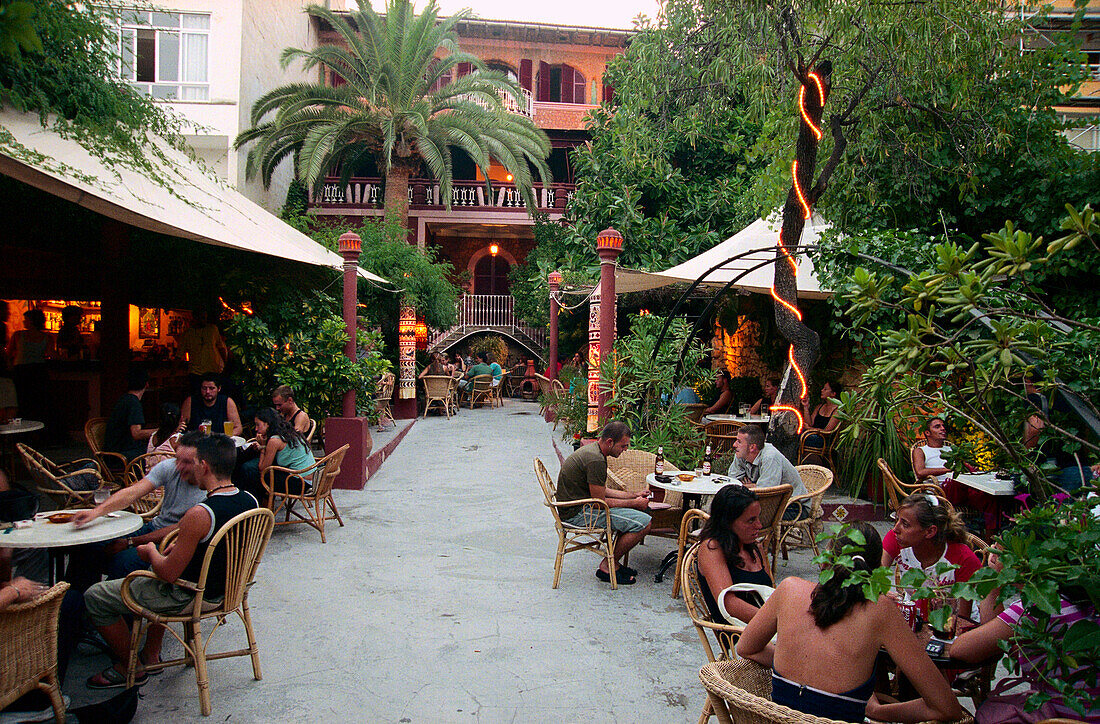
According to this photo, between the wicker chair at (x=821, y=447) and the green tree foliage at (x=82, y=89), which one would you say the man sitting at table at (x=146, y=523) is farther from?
the wicker chair at (x=821, y=447)

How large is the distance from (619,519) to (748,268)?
4310mm

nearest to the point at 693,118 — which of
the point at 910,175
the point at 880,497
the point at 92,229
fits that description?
the point at 910,175

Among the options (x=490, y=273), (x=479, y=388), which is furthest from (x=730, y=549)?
(x=490, y=273)

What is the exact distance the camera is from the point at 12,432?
6273mm

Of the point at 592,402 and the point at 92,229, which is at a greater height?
the point at 92,229

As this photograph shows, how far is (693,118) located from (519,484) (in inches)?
175

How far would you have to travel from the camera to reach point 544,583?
5098 millimetres

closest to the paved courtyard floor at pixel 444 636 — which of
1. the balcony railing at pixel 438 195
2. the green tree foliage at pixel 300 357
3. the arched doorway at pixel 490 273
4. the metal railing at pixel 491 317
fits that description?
the green tree foliage at pixel 300 357

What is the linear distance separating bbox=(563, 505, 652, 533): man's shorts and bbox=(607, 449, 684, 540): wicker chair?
21 cm

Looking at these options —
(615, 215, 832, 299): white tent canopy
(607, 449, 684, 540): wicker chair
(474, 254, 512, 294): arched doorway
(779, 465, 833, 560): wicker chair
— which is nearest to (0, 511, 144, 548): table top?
(607, 449, 684, 540): wicker chair

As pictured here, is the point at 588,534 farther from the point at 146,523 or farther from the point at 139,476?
the point at 139,476

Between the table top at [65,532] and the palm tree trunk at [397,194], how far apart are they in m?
12.6

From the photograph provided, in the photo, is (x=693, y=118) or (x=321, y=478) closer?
(x=321, y=478)

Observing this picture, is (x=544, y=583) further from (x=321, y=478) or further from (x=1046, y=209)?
(x=1046, y=209)
